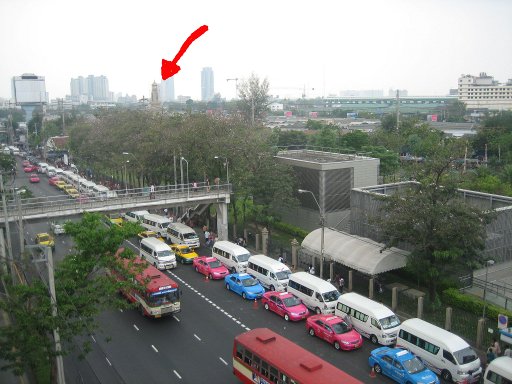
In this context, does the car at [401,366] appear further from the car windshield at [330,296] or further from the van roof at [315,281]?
the van roof at [315,281]

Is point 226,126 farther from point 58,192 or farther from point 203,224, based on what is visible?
point 58,192

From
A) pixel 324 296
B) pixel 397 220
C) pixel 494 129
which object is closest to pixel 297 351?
pixel 324 296

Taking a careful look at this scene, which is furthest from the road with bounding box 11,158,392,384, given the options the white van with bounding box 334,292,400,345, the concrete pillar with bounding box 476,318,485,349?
the concrete pillar with bounding box 476,318,485,349

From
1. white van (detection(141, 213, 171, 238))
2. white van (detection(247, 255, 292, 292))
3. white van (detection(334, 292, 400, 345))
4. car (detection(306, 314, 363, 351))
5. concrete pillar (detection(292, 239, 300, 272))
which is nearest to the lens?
car (detection(306, 314, 363, 351))

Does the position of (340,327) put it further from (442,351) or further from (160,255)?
(160,255)

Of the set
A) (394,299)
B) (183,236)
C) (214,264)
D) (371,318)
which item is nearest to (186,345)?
(371,318)

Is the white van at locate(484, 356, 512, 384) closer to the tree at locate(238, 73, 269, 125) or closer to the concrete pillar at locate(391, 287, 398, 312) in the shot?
the concrete pillar at locate(391, 287, 398, 312)
